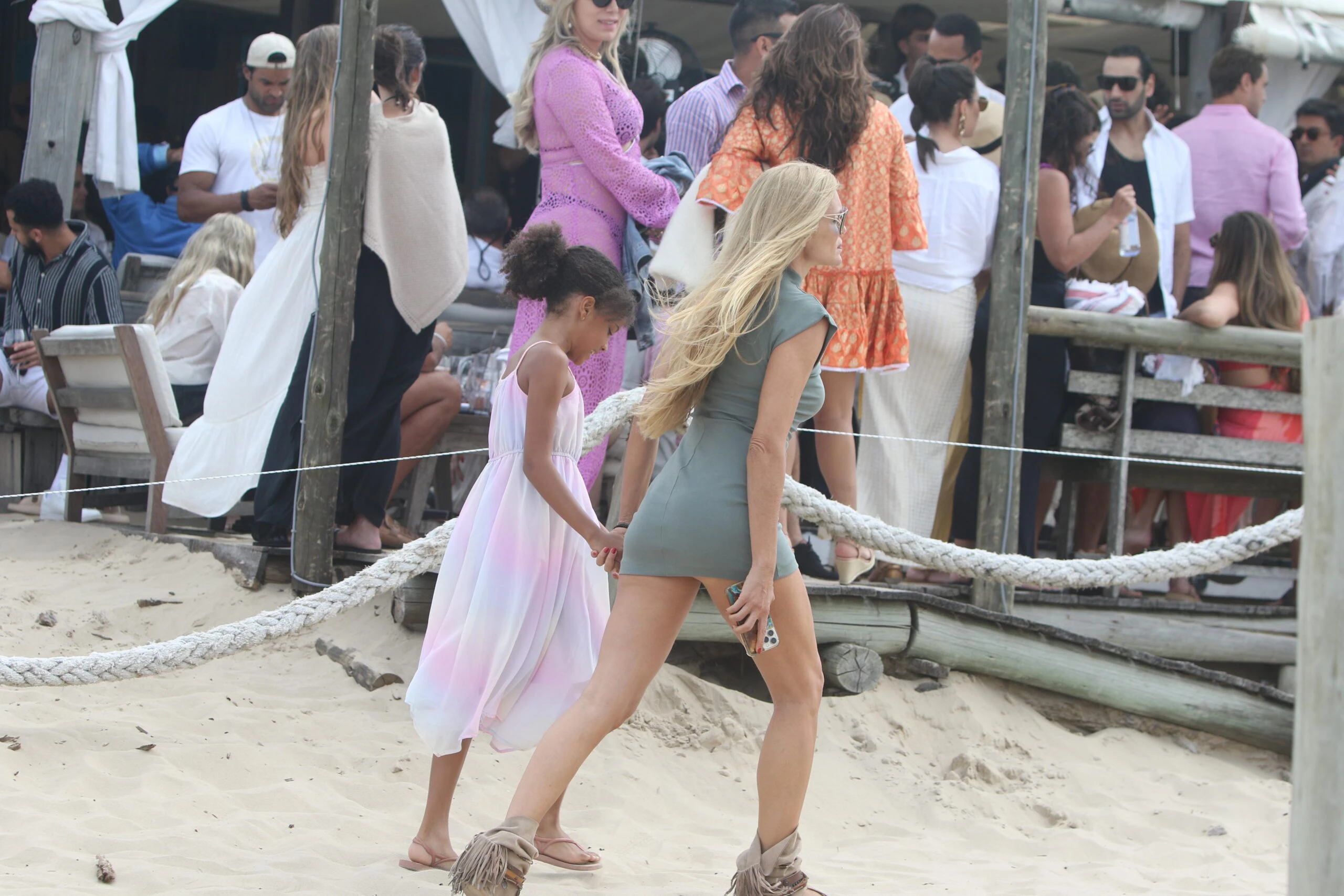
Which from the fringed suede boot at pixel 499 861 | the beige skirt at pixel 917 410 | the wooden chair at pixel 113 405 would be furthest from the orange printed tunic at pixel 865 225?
the wooden chair at pixel 113 405

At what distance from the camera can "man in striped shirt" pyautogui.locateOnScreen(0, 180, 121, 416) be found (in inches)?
274

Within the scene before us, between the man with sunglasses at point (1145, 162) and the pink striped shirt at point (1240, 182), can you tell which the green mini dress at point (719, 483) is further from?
the pink striped shirt at point (1240, 182)

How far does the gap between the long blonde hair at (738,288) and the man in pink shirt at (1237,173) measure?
428cm

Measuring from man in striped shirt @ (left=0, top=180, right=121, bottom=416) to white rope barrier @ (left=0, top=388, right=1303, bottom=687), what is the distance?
3133mm

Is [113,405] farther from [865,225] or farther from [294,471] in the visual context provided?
[865,225]

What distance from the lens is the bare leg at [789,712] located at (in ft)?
10.2

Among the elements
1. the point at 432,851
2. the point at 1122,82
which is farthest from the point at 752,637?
the point at 1122,82

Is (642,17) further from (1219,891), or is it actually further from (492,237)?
(1219,891)

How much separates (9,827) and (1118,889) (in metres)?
3.07

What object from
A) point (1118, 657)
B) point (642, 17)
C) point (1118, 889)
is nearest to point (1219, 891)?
point (1118, 889)

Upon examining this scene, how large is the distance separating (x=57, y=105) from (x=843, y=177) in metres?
4.87

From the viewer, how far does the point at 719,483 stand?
3.09 meters

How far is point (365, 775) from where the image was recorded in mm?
4191

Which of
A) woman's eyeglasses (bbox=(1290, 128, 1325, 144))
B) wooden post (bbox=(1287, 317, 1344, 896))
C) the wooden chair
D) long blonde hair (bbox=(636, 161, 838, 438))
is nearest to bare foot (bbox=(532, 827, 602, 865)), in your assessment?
long blonde hair (bbox=(636, 161, 838, 438))
